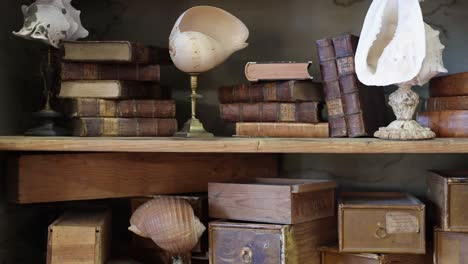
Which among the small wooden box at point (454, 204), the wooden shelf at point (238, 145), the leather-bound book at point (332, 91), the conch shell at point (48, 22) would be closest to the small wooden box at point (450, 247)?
the small wooden box at point (454, 204)

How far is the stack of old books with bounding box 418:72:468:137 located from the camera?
1.30m

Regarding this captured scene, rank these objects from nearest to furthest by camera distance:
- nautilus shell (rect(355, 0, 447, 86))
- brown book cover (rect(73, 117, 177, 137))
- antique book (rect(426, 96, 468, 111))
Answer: nautilus shell (rect(355, 0, 447, 86))
antique book (rect(426, 96, 468, 111))
brown book cover (rect(73, 117, 177, 137))

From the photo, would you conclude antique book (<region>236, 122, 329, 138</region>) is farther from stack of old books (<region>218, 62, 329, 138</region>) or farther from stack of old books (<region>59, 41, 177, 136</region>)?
stack of old books (<region>59, 41, 177, 136</region>)

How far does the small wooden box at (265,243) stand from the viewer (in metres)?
1.26

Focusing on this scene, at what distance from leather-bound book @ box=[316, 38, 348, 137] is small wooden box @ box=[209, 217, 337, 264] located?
0.71 feet

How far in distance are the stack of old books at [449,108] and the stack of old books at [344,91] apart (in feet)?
0.43

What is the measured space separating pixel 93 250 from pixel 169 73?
1.86ft

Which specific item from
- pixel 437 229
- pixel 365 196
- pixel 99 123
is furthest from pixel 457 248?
pixel 99 123

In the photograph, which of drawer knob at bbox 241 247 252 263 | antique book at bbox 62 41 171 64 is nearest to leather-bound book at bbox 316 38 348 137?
drawer knob at bbox 241 247 252 263

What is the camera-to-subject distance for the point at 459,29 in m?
1.54

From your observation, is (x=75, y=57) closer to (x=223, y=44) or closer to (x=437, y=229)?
(x=223, y=44)

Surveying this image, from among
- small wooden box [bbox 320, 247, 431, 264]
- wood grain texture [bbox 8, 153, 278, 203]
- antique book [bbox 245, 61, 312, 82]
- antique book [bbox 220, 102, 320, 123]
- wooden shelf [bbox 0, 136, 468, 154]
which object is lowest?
small wooden box [bbox 320, 247, 431, 264]

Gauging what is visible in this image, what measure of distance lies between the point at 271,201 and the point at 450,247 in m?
0.39

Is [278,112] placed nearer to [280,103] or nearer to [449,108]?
[280,103]
